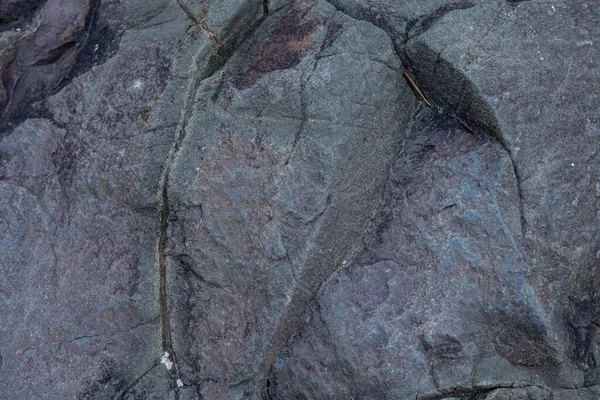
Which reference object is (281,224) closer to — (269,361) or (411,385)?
(269,361)

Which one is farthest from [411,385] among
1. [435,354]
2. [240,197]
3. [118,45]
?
[118,45]

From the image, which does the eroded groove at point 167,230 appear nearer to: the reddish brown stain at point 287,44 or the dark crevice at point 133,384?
the dark crevice at point 133,384

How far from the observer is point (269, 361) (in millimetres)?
2244

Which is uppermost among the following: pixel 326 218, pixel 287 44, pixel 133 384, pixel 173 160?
pixel 287 44

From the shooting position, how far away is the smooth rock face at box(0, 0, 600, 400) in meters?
2.16

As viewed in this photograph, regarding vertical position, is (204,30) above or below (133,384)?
above

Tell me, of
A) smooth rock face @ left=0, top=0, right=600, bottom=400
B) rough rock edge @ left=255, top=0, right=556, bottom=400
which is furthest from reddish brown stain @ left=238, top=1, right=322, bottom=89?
rough rock edge @ left=255, top=0, right=556, bottom=400

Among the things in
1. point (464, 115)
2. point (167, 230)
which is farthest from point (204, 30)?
point (464, 115)

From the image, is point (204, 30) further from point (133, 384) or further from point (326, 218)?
point (133, 384)

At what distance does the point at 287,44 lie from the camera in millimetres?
2375

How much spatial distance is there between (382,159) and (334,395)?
740 mm

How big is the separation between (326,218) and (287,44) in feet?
1.92

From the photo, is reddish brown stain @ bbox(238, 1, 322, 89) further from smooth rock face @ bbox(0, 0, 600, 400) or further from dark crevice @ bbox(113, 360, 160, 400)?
dark crevice @ bbox(113, 360, 160, 400)

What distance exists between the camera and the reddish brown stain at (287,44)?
2.33m
